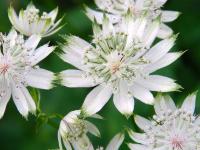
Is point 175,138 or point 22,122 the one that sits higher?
point 175,138

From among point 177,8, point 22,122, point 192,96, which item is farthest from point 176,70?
point 22,122

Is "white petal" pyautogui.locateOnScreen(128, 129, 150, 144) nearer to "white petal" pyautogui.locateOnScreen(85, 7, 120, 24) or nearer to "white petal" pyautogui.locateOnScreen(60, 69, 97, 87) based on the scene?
"white petal" pyautogui.locateOnScreen(60, 69, 97, 87)

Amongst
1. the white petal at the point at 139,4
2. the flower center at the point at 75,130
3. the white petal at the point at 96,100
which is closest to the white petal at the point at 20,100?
the flower center at the point at 75,130

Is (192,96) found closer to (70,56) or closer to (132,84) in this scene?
(132,84)

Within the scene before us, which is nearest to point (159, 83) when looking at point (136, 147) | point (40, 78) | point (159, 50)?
point (159, 50)

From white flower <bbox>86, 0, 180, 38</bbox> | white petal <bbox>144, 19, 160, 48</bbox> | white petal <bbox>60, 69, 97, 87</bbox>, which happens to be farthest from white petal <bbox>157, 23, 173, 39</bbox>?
white petal <bbox>60, 69, 97, 87</bbox>

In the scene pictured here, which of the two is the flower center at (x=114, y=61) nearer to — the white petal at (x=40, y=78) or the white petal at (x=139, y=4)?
the white petal at (x=40, y=78)
